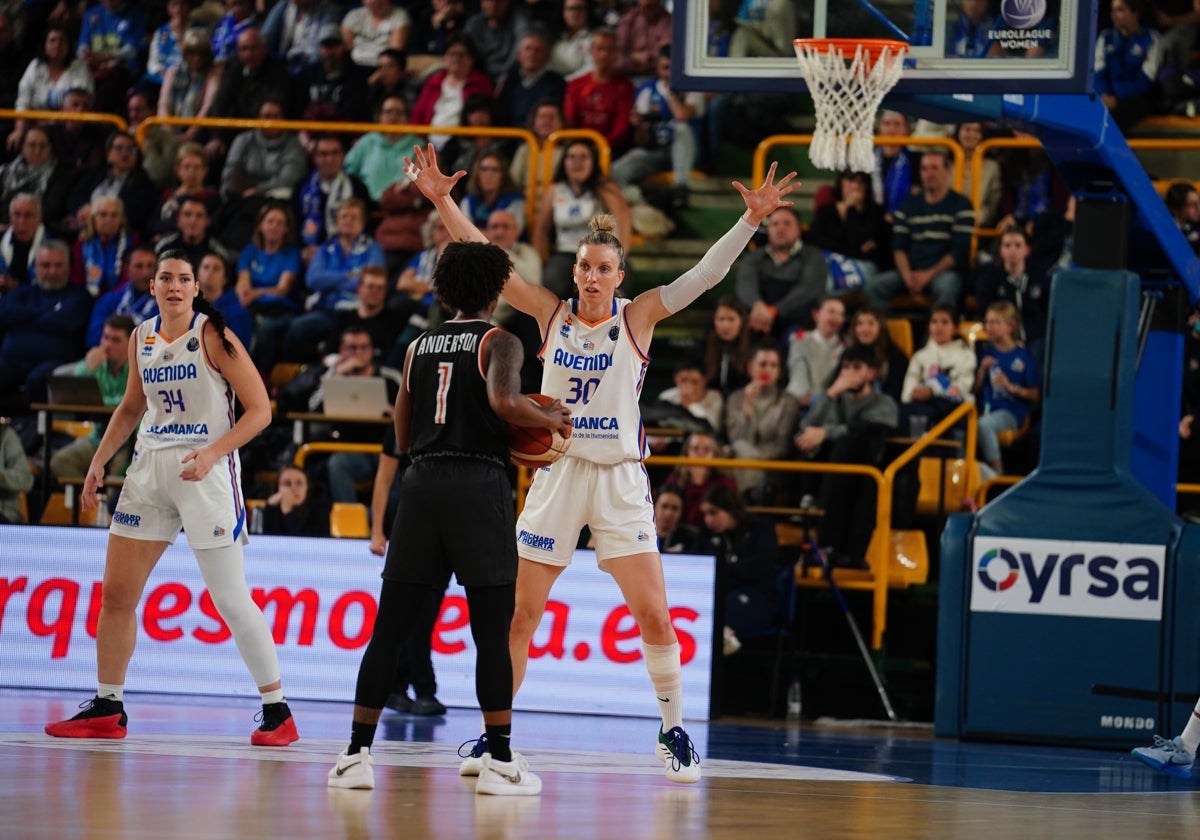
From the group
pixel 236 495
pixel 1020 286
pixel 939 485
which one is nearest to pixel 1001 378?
pixel 1020 286

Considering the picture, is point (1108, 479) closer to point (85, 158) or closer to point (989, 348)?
point (989, 348)

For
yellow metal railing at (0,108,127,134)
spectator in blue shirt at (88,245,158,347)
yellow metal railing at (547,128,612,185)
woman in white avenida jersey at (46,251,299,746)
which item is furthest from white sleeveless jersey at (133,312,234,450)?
yellow metal railing at (0,108,127,134)

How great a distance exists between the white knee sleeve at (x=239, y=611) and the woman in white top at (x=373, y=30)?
10.0 m

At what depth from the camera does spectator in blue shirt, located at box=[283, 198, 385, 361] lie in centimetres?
1477

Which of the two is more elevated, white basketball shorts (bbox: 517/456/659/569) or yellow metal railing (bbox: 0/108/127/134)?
yellow metal railing (bbox: 0/108/127/134)

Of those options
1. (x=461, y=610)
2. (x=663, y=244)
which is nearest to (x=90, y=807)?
(x=461, y=610)

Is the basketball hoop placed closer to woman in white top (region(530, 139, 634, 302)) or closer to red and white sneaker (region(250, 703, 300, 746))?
red and white sneaker (region(250, 703, 300, 746))

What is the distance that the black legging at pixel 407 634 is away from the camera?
6316 millimetres

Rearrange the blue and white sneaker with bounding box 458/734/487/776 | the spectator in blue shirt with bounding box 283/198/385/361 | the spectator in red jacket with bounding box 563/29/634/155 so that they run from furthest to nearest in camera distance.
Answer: the spectator in red jacket with bounding box 563/29/634/155 < the spectator in blue shirt with bounding box 283/198/385/361 < the blue and white sneaker with bounding box 458/734/487/776

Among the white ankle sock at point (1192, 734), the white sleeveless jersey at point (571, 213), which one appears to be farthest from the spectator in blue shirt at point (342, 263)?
the white ankle sock at point (1192, 734)

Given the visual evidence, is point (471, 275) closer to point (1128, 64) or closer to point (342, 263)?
point (342, 263)

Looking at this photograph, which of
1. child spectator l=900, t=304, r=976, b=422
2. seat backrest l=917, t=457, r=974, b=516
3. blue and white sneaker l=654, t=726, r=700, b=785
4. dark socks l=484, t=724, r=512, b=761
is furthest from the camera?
child spectator l=900, t=304, r=976, b=422

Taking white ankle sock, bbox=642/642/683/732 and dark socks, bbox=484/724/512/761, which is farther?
white ankle sock, bbox=642/642/683/732

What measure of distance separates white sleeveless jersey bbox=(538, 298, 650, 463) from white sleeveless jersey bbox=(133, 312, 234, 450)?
5.00 ft
